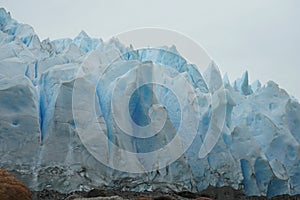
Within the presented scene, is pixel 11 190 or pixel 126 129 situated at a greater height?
pixel 126 129

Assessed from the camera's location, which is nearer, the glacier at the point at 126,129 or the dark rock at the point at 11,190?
the dark rock at the point at 11,190

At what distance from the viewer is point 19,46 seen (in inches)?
574

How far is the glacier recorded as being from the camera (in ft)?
32.5

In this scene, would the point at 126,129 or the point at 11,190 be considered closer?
the point at 11,190

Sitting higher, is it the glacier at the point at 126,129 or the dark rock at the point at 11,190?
the glacier at the point at 126,129

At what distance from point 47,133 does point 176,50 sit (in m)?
8.41

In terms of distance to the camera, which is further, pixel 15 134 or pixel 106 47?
pixel 106 47

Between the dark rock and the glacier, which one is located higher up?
the glacier

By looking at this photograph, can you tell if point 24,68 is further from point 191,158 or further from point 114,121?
point 191,158

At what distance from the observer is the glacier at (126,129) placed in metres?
9.90

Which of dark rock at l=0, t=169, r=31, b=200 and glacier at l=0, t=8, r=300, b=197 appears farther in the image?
glacier at l=0, t=8, r=300, b=197

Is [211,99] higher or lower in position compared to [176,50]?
lower

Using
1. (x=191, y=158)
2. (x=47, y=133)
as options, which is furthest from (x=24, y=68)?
(x=191, y=158)

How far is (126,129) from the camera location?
11172mm
